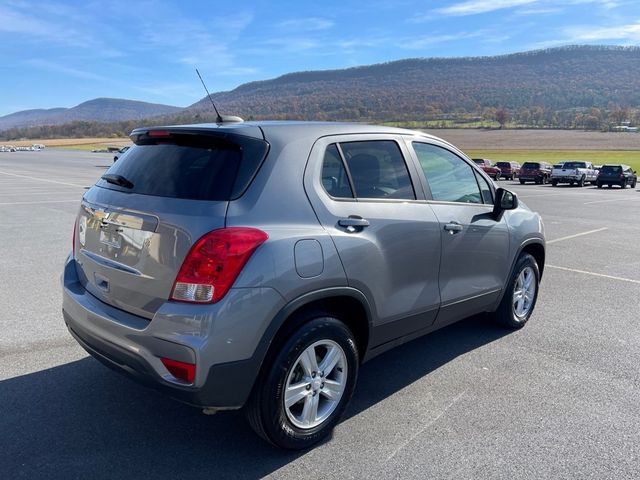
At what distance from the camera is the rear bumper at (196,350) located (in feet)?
8.30

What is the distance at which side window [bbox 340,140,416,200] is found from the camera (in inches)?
131

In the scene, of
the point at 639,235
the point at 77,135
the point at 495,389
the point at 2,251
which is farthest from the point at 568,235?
the point at 77,135

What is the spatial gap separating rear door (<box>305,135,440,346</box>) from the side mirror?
92 cm

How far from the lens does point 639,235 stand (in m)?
11.4

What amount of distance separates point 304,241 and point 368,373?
165 cm

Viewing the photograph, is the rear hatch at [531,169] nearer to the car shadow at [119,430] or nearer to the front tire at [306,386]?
the car shadow at [119,430]

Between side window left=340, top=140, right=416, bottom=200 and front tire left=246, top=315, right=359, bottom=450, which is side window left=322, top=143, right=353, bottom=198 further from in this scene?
front tire left=246, top=315, right=359, bottom=450

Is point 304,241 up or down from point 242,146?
down

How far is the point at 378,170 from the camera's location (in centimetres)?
348

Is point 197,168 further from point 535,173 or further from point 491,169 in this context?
point 491,169

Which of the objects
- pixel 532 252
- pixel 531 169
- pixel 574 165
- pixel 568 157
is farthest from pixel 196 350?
pixel 568 157

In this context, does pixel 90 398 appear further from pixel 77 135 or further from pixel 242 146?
pixel 77 135

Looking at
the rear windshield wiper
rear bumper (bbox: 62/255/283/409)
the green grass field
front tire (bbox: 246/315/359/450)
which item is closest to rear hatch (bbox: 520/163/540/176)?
the green grass field

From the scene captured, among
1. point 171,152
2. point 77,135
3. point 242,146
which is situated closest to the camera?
point 242,146
